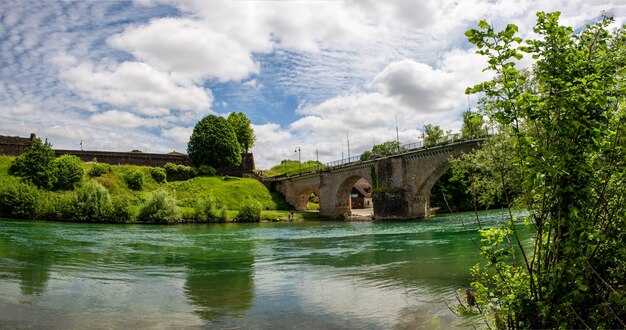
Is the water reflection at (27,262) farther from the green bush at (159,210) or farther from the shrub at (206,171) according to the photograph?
the shrub at (206,171)

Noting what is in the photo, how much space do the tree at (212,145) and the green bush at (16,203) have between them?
35.9 metres

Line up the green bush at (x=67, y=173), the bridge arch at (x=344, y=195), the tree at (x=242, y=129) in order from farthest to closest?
the tree at (x=242, y=129) < the bridge arch at (x=344, y=195) < the green bush at (x=67, y=173)

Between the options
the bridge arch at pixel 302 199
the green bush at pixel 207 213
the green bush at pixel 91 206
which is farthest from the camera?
the bridge arch at pixel 302 199

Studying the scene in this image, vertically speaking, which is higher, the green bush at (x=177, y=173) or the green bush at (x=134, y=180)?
the green bush at (x=177, y=173)

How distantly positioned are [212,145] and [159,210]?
33.7 meters

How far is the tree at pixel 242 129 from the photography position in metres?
98.8

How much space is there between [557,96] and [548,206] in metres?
1.17

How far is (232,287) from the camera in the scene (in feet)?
46.1

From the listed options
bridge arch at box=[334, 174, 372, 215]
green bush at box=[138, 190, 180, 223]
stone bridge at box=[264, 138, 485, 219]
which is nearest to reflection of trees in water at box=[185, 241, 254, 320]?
green bush at box=[138, 190, 180, 223]

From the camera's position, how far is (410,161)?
53375mm

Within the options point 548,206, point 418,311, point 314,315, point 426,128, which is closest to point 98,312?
point 314,315

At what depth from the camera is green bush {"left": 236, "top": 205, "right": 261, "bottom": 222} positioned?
5781cm

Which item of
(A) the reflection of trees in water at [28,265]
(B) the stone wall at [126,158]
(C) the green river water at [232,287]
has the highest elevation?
(B) the stone wall at [126,158]

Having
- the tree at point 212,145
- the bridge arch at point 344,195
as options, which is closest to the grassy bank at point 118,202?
the bridge arch at point 344,195
